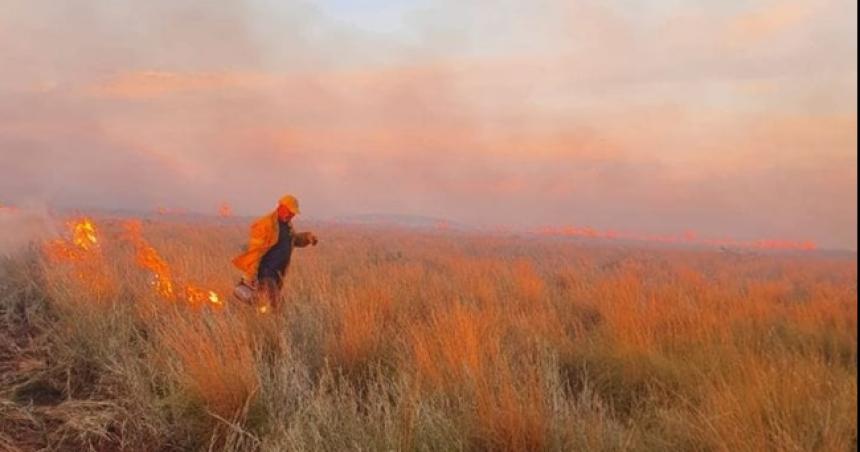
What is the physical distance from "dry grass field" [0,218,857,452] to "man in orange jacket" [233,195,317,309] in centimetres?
39

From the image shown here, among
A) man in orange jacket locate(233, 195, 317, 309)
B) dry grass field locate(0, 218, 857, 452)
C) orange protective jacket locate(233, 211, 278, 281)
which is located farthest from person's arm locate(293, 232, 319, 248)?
dry grass field locate(0, 218, 857, 452)

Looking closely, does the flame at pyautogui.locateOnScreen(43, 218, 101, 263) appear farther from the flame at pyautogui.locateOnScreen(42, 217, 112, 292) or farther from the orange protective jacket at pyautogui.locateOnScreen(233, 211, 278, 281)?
the orange protective jacket at pyautogui.locateOnScreen(233, 211, 278, 281)

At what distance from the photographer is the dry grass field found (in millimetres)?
3725

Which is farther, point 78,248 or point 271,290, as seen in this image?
point 78,248

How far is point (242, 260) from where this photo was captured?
7691mm

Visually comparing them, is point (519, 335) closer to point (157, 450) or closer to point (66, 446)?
point (157, 450)

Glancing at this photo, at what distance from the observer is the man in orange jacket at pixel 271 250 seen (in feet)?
25.1

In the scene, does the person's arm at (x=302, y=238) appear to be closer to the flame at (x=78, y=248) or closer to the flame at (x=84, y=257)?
the flame at (x=84, y=257)

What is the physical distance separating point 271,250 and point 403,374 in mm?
3964

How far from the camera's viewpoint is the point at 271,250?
309 inches

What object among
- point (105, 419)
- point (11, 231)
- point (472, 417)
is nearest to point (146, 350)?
point (105, 419)

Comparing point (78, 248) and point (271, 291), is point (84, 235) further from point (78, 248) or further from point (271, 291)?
point (271, 291)

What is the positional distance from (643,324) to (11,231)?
17415 mm

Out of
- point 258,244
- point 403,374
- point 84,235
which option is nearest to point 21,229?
point 84,235
